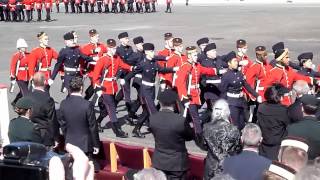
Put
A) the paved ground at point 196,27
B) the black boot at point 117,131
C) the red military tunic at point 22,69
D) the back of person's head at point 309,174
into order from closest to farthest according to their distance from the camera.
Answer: the back of person's head at point 309,174 → the black boot at point 117,131 → the red military tunic at point 22,69 → the paved ground at point 196,27

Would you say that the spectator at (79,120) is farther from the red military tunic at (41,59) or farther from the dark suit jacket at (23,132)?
the red military tunic at (41,59)

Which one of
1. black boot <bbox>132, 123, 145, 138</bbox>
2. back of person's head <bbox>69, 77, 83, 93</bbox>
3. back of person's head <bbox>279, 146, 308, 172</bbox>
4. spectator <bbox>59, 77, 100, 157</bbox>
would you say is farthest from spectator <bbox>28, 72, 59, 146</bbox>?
back of person's head <bbox>279, 146, 308, 172</bbox>

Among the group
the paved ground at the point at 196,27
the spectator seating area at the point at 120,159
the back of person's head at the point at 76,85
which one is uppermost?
the back of person's head at the point at 76,85

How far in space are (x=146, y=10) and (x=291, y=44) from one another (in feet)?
62.7

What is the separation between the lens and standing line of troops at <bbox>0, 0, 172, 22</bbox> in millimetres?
37031

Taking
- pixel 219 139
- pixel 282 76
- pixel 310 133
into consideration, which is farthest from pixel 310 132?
pixel 282 76

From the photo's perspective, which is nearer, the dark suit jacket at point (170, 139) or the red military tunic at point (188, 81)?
the dark suit jacket at point (170, 139)

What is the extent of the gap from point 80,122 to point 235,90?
3.59m

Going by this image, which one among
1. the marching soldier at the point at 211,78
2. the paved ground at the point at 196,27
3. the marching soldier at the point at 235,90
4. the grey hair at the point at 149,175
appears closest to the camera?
the grey hair at the point at 149,175

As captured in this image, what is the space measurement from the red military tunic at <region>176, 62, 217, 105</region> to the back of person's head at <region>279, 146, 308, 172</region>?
597cm

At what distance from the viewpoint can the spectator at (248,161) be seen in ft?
20.7

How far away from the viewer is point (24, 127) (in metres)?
7.61

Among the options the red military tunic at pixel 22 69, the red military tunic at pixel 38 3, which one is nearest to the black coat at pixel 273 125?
the red military tunic at pixel 22 69

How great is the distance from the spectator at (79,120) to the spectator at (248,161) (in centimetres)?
277
